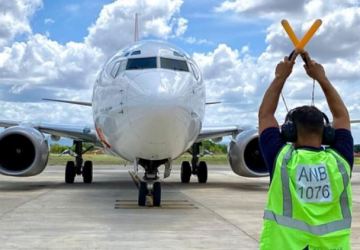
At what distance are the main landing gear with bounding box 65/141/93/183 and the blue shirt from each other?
637 inches

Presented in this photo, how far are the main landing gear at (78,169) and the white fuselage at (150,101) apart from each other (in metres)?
5.46

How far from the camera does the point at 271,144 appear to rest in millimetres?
2834

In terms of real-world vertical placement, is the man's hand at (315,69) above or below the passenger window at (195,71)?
below

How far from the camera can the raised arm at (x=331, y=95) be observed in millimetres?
2936

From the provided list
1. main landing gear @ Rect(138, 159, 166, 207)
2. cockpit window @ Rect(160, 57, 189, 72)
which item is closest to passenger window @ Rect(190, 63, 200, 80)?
cockpit window @ Rect(160, 57, 189, 72)

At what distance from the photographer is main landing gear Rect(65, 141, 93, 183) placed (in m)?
18.7

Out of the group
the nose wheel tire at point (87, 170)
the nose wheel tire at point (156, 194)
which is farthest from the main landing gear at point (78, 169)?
the nose wheel tire at point (156, 194)

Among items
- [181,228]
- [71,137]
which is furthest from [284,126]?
[71,137]

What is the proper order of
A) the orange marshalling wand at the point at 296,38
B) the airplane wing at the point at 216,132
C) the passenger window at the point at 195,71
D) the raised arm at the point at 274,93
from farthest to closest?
the airplane wing at the point at 216,132 < the passenger window at the point at 195,71 < the raised arm at the point at 274,93 < the orange marshalling wand at the point at 296,38

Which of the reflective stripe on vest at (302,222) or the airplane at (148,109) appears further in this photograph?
the airplane at (148,109)

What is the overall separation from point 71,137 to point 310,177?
16.6 m

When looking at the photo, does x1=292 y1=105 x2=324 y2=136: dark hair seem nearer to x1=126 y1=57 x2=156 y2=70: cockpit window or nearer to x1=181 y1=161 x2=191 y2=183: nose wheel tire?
x1=126 y1=57 x2=156 y2=70: cockpit window

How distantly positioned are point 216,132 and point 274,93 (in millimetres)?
15121

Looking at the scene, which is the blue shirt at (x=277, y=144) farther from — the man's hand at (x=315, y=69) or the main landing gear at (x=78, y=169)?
the main landing gear at (x=78, y=169)
